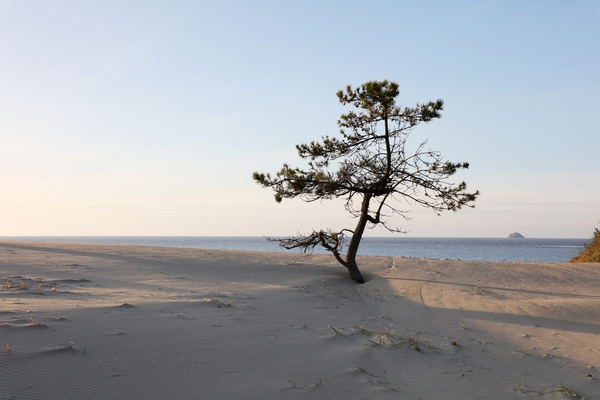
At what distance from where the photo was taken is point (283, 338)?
→ 689 cm

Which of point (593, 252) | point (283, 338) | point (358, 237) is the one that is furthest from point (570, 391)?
point (593, 252)

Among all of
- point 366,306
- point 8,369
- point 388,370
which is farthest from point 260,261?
point 8,369

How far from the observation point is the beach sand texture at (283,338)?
16.6 feet

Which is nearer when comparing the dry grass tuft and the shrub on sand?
the dry grass tuft

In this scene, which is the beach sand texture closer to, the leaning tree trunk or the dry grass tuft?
the dry grass tuft

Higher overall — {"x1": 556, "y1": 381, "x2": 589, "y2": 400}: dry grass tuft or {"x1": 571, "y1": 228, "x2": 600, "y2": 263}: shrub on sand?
{"x1": 571, "y1": 228, "x2": 600, "y2": 263}: shrub on sand

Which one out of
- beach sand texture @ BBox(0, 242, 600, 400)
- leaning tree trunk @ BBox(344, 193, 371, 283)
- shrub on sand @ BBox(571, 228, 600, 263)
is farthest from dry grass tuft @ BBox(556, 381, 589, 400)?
shrub on sand @ BBox(571, 228, 600, 263)

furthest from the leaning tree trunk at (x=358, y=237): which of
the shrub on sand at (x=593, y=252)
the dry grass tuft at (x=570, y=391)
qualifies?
the shrub on sand at (x=593, y=252)

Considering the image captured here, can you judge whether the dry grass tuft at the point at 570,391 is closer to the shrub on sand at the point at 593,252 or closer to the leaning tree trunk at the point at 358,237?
the leaning tree trunk at the point at 358,237

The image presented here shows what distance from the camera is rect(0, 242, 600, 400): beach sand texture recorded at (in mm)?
5062

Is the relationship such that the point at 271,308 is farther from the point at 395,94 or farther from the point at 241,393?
the point at 395,94

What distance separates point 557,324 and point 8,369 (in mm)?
9212

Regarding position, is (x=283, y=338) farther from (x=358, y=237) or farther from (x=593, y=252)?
(x=593, y=252)

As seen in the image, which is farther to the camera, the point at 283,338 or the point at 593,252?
Result: the point at 593,252
